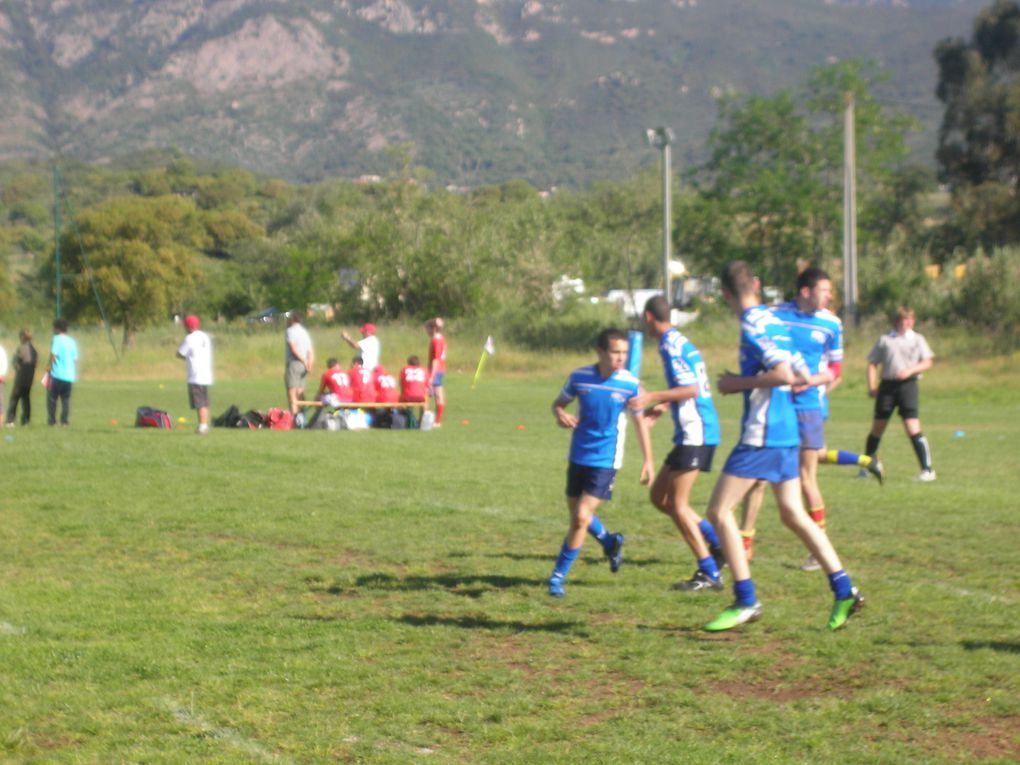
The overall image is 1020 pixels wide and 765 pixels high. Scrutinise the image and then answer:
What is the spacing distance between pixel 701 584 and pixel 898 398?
6.76 meters

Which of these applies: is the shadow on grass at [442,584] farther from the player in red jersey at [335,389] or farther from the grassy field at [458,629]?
the player in red jersey at [335,389]

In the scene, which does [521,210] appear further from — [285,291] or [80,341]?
[80,341]

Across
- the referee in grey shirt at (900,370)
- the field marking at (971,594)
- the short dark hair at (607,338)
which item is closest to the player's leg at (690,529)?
the short dark hair at (607,338)

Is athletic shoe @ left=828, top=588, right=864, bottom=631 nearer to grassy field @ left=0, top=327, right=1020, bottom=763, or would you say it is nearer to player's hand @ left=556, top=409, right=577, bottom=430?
grassy field @ left=0, top=327, right=1020, bottom=763

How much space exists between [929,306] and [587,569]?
1615 inches

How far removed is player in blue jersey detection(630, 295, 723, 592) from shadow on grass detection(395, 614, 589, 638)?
110 cm

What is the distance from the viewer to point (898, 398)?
14.6 metres

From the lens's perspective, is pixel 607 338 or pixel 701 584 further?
pixel 701 584

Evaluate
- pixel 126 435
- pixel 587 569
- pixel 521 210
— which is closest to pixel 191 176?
pixel 521 210

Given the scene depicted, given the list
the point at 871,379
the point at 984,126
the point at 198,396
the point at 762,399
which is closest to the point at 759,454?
the point at 762,399

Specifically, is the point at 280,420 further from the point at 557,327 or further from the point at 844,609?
the point at 557,327

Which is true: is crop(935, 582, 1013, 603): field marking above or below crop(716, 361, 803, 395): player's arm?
below

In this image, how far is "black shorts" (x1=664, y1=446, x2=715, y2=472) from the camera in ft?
27.6

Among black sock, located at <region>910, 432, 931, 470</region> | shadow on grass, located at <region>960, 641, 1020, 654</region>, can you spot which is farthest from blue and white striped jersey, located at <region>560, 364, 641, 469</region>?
black sock, located at <region>910, 432, 931, 470</region>
